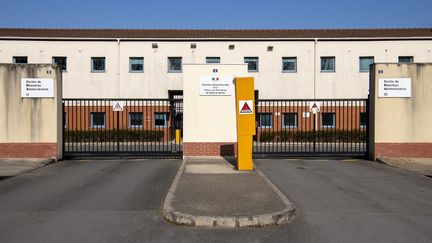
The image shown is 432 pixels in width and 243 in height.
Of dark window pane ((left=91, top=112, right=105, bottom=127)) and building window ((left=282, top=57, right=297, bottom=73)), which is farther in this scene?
building window ((left=282, top=57, right=297, bottom=73))

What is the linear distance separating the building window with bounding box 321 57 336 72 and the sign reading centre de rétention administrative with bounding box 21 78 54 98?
73.0 feet

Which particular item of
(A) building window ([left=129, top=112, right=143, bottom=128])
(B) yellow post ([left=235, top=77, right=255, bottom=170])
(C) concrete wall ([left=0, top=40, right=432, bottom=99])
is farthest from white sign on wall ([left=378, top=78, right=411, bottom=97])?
(A) building window ([left=129, top=112, right=143, bottom=128])

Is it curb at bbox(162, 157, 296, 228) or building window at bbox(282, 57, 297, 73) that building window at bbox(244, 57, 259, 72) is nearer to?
building window at bbox(282, 57, 297, 73)

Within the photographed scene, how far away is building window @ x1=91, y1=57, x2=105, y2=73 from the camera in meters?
32.9

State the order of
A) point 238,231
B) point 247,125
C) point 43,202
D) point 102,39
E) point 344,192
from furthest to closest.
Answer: point 102,39, point 247,125, point 344,192, point 43,202, point 238,231

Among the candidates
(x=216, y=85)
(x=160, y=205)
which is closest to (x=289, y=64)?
(x=216, y=85)

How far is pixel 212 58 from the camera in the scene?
3278cm

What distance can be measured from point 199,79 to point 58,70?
15.6 ft

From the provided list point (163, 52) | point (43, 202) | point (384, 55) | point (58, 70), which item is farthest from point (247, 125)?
point (384, 55)

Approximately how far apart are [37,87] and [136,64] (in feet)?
58.9

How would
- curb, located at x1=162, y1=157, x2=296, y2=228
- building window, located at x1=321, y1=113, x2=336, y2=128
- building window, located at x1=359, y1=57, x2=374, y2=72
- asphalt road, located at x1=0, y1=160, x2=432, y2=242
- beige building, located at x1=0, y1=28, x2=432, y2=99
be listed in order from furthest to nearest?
1. building window, located at x1=359, y1=57, x2=374, y2=72
2. beige building, located at x1=0, y1=28, x2=432, y2=99
3. building window, located at x1=321, y1=113, x2=336, y2=128
4. curb, located at x1=162, y1=157, x2=296, y2=228
5. asphalt road, located at x1=0, y1=160, x2=432, y2=242

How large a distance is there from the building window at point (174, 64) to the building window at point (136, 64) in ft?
6.54

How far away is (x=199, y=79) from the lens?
16.0 meters

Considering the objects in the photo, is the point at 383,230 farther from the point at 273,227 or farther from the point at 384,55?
the point at 384,55
